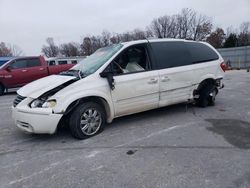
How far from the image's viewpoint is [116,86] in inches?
176

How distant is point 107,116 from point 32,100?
1.45 m

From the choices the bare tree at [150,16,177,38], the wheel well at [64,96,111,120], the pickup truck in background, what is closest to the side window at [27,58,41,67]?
the pickup truck in background

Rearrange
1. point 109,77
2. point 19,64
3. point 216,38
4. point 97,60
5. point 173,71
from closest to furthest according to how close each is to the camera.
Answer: point 109,77 → point 97,60 → point 173,71 → point 19,64 → point 216,38

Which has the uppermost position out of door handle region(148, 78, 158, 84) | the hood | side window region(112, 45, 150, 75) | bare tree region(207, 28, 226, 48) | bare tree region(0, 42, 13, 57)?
bare tree region(0, 42, 13, 57)

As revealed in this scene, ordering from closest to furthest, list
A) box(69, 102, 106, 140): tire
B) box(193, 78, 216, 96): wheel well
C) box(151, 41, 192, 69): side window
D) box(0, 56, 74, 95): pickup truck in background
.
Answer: box(69, 102, 106, 140): tire, box(151, 41, 192, 69): side window, box(193, 78, 216, 96): wheel well, box(0, 56, 74, 95): pickup truck in background

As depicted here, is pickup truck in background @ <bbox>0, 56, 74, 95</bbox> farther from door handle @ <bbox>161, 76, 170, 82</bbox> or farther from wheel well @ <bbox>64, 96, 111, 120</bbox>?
door handle @ <bbox>161, 76, 170, 82</bbox>

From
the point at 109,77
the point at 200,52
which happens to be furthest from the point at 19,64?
the point at 200,52

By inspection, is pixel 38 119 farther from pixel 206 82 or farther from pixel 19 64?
pixel 19 64

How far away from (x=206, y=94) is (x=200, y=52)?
114 centimetres

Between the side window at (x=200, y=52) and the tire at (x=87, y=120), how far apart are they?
2844mm

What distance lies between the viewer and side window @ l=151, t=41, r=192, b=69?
16.9 feet

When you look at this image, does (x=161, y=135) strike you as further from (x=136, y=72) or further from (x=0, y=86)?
(x=0, y=86)

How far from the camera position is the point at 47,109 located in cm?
392

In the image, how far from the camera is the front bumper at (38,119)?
12.8 ft
